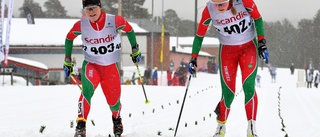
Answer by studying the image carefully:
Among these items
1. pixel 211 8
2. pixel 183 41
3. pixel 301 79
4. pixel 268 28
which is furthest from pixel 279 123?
pixel 268 28

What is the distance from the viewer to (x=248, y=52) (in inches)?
237

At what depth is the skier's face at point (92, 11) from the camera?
591 cm

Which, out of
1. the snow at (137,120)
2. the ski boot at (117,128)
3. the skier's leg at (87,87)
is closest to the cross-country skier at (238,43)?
the snow at (137,120)

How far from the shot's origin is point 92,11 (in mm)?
5930

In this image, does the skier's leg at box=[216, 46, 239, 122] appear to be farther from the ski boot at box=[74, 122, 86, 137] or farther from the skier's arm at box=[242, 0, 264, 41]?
the ski boot at box=[74, 122, 86, 137]

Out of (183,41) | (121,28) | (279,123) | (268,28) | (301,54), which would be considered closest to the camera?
(121,28)

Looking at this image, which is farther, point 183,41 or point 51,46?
point 183,41

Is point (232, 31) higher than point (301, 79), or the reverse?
point (232, 31)

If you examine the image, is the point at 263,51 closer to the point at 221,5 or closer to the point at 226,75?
the point at 226,75

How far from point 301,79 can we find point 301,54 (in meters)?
72.6

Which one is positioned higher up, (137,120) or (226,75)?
(226,75)

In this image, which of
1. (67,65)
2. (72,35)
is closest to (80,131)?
(67,65)

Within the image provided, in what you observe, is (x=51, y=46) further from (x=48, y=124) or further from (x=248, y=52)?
(x=248, y=52)

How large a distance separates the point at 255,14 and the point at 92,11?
221 cm
